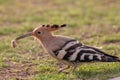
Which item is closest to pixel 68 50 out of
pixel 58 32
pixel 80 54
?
pixel 80 54

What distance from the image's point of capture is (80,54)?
6711 millimetres

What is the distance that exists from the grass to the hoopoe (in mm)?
213

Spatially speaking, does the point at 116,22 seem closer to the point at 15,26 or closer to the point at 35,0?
the point at 15,26

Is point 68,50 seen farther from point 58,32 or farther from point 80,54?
point 58,32

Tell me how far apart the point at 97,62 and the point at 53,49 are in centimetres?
66

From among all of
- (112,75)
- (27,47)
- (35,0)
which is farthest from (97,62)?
(35,0)

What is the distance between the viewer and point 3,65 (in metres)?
7.34

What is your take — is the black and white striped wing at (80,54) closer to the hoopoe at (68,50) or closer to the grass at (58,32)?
the hoopoe at (68,50)

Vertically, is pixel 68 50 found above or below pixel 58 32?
above

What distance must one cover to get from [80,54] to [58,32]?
3290 mm

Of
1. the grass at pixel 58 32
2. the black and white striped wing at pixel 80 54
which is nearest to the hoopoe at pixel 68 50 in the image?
the black and white striped wing at pixel 80 54

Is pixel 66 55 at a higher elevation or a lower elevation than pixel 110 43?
higher

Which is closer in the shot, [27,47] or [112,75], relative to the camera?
[112,75]

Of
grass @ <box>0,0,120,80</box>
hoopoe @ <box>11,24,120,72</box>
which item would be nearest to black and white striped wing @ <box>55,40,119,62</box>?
hoopoe @ <box>11,24,120,72</box>
